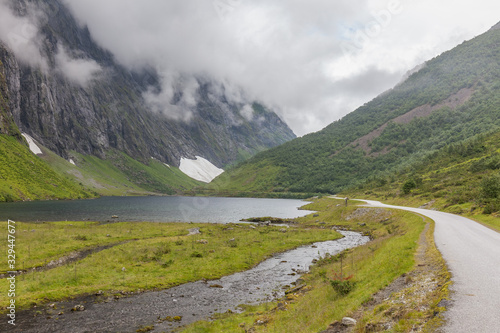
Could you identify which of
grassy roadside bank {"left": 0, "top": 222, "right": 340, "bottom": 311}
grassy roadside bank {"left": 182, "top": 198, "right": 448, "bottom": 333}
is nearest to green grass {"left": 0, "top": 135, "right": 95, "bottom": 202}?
grassy roadside bank {"left": 0, "top": 222, "right": 340, "bottom": 311}

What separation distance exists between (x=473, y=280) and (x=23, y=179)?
719 feet

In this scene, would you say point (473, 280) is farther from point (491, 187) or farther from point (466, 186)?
point (466, 186)

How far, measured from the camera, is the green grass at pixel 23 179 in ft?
482

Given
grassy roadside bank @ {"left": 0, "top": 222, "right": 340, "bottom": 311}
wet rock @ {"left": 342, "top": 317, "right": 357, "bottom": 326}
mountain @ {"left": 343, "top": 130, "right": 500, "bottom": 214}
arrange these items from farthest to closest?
1. mountain @ {"left": 343, "top": 130, "right": 500, "bottom": 214}
2. grassy roadside bank @ {"left": 0, "top": 222, "right": 340, "bottom": 311}
3. wet rock @ {"left": 342, "top": 317, "right": 357, "bottom": 326}

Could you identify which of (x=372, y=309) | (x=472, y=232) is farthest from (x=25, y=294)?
(x=472, y=232)

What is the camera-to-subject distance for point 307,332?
1418 centimetres

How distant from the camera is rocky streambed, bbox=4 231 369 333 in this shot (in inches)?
744

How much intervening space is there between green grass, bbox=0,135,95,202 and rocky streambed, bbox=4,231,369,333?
6138 inches

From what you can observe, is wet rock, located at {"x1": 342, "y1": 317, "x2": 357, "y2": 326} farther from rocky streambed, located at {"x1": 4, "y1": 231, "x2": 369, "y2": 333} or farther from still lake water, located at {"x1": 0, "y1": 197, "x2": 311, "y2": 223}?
still lake water, located at {"x1": 0, "y1": 197, "x2": 311, "y2": 223}

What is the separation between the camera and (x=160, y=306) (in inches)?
906

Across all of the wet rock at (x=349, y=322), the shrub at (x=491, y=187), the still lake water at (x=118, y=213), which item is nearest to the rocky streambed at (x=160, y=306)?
the wet rock at (x=349, y=322)

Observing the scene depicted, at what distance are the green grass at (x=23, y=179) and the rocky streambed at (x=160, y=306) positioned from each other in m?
156

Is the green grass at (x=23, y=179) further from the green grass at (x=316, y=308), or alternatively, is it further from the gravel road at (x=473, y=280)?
the gravel road at (x=473, y=280)

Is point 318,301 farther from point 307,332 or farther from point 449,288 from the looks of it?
point 449,288
